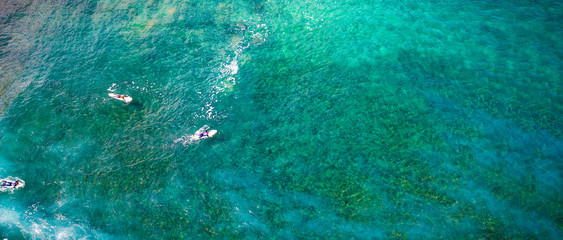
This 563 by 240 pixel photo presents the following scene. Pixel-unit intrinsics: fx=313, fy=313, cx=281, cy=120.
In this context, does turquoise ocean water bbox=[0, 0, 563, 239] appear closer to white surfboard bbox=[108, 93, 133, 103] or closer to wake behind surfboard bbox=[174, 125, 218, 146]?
wake behind surfboard bbox=[174, 125, 218, 146]

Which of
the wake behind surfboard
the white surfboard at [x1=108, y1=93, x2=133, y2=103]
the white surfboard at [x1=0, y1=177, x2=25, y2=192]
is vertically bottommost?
the white surfboard at [x1=0, y1=177, x2=25, y2=192]

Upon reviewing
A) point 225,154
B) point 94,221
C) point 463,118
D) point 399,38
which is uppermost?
point 399,38

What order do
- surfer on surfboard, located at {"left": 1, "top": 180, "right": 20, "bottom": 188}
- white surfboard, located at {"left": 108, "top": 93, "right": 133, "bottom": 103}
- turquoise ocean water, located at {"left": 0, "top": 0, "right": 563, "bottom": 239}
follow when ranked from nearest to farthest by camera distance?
1. turquoise ocean water, located at {"left": 0, "top": 0, "right": 563, "bottom": 239}
2. surfer on surfboard, located at {"left": 1, "top": 180, "right": 20, "bottom": 188}
3. white surfboard, located at {"left": 108, "top": 93, "right": 133, "bottom": 103}

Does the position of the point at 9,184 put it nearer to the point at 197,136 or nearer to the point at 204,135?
the point at 197,136

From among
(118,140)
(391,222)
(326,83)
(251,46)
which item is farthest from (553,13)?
(118,140)

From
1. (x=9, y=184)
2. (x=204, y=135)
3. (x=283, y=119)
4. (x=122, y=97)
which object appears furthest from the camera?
(x=122, y=97)

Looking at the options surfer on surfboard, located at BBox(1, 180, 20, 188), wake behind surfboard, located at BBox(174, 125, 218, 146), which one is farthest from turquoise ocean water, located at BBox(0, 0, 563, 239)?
surfer on surfboard, located at BBox(1, 180, 20, 188)

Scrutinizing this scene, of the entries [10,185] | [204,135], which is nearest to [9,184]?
[10,185]

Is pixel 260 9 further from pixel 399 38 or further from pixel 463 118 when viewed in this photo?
pixel 463 118

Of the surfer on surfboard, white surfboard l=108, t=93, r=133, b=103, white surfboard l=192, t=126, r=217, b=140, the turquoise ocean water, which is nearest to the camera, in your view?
the turquoise ocean water
